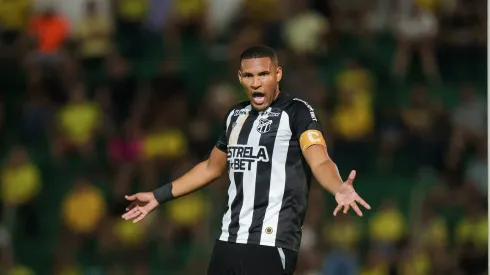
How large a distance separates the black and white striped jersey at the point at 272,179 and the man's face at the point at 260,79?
3.4 inches

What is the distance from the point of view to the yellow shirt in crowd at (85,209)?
45.6 feet

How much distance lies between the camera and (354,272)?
1286 centimetres

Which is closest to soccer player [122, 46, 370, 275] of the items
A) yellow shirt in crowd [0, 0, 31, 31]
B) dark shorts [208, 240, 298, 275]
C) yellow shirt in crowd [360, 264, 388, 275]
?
dark shorts [208, 240, 298, 275]

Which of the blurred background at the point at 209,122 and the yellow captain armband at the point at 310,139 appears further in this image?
the blurred background at the point at 209,122

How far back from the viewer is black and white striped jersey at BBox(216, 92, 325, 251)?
6043mm

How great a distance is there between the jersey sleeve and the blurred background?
22.2 ft

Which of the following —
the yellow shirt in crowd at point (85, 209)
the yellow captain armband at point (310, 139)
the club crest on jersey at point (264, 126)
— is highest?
the club crest on jersey at point (264, 126)

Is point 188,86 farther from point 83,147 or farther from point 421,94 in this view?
point 421,94

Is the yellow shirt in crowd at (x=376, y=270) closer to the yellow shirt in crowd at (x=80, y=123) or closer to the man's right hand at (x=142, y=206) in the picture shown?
the yellow shirt in crowd at (x=80, y=123)

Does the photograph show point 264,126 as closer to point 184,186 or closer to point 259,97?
point 259,97

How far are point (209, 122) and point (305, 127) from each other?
28.2ft

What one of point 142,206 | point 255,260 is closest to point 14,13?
point 142,206

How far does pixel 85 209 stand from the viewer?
1390cm

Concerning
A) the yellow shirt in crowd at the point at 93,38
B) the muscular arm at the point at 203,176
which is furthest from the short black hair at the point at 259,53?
the yellow shirt in crowd at the point at 93,38
